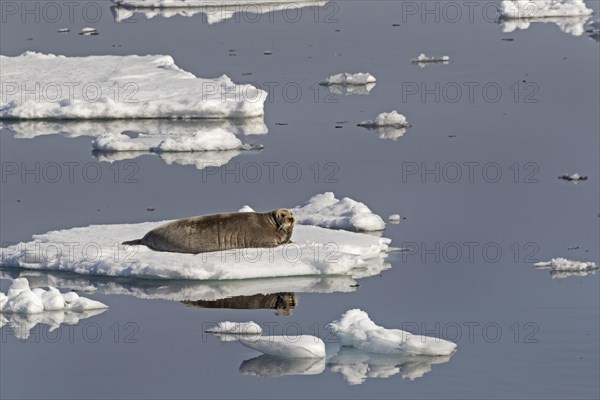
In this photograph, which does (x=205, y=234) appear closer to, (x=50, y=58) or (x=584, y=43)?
(x=50, y=58)

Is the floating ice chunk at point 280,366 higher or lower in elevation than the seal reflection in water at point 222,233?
lower

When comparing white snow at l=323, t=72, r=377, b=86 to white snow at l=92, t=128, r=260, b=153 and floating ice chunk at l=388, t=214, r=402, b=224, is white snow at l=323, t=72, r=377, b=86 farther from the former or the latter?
floating ice chunk at l=388, t=214, r=402, b=224

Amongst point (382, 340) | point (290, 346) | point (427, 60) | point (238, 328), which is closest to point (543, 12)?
point (427, 60)

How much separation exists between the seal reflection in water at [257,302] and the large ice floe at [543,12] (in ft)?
57.7

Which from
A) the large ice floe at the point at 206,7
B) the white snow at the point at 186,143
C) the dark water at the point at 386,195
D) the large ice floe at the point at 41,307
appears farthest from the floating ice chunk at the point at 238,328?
the large ice floe at the point at 206,7

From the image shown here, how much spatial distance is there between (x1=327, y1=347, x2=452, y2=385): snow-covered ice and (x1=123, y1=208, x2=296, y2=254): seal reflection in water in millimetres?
2639

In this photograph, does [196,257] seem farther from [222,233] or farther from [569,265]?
A: [569,265]

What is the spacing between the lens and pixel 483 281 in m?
14.2

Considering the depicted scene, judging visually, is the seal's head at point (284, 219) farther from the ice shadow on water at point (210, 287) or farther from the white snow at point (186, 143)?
the white snow at point (186, 143)

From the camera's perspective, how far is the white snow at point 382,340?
1187 centimetres

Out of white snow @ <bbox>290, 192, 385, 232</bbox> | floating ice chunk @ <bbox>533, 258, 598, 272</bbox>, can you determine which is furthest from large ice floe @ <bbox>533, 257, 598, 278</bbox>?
white snow @ <bbox>290, 192, 385, 232</bbox>

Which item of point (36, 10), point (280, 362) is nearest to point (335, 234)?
point (280, 362)

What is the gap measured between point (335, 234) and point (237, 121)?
261 inches

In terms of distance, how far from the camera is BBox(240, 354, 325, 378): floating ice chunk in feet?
37.9
